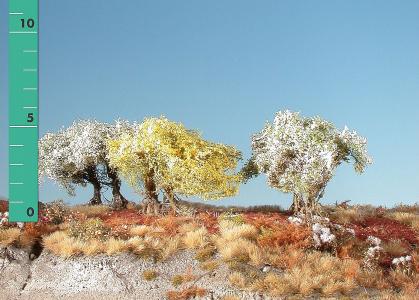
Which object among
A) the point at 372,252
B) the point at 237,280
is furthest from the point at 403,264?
the point at 237,280

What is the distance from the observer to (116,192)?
1634 inches

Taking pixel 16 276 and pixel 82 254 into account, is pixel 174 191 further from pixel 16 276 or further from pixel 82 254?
pixel 16 276

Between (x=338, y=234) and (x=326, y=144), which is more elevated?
(x=326, y=144)

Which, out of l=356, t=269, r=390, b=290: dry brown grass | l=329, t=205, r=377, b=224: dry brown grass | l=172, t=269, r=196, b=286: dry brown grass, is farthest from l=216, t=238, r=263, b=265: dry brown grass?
l=329, t=205, r=377, b=224: dry brown grass

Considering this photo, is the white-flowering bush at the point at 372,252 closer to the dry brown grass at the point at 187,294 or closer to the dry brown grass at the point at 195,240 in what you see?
the dry brown grass at the point at 195,240

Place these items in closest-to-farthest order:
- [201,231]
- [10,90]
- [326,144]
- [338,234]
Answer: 1. [10,90]
2. [201,231]
3. [338,234]
4. [326,144]

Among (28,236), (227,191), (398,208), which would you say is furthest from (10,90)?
(398,208)

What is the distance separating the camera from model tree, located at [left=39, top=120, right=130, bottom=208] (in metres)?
39.6

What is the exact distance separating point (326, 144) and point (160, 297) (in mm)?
13956

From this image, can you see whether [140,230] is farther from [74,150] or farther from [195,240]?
[74,150]

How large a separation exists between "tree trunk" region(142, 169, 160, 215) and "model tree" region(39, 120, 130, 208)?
5432 mm

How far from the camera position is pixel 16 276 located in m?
26.0

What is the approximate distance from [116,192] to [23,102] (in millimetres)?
16812

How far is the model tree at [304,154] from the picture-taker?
3266 cm
